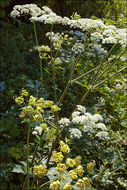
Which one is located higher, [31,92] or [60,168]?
[31,92]

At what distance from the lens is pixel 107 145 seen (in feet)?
9.76

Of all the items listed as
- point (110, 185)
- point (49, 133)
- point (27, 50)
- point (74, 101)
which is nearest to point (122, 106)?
point (74, 101)

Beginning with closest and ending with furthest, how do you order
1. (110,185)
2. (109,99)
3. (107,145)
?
(110,185)
(107,145)
(109,99)

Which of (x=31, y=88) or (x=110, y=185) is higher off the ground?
(x=31, y=88)

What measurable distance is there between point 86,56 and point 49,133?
303cm

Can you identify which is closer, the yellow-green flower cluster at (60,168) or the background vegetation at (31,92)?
the yellow-green flower cluster at (60,168)

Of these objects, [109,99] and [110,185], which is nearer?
[110,185]

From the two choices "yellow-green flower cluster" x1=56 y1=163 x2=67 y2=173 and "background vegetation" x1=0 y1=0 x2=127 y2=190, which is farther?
"background vegetation" x1=0 y1=0 x2=127 y2=190

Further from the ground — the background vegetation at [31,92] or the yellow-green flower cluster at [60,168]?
the background vegetation at [31,92]

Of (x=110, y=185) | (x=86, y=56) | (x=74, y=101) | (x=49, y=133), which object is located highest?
(x=86, y=56)

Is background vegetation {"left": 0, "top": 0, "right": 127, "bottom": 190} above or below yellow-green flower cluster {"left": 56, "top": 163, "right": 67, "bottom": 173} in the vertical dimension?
above

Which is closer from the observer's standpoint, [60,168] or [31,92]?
[60,168]

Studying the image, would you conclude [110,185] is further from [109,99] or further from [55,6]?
[55,6]

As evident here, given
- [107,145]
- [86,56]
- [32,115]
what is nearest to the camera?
[32,115]
